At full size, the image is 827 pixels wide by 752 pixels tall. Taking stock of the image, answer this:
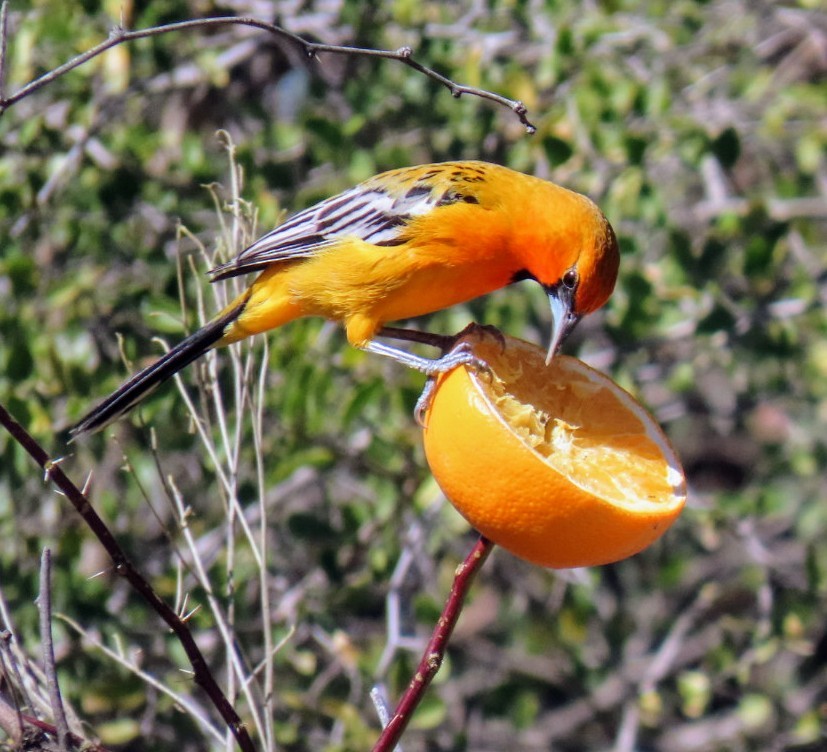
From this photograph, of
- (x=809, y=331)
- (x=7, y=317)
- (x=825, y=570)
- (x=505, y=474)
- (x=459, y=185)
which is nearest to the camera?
(x=505, y=474)

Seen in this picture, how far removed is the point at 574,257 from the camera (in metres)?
2.94

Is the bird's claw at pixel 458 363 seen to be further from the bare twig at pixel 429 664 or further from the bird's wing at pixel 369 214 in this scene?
the bird's wing at pixel 369 214

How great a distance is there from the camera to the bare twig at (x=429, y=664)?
1661 mm

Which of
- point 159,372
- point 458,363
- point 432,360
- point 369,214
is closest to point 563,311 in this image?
point 432,360

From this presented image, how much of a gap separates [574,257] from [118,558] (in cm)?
163

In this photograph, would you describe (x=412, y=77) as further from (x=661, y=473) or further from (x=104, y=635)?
(x=661, y=473)

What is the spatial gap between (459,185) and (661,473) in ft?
4.10

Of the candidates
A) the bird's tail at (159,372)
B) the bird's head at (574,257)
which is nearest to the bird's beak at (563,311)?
the bird's head at (574,257)

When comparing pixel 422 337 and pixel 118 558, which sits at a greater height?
pixel 118 558

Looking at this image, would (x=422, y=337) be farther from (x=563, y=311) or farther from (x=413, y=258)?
(x=563, y=311)

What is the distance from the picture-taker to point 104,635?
387cm

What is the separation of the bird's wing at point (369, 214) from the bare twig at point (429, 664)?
1517mm

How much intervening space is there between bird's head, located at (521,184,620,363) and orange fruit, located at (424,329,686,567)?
0.36 metres

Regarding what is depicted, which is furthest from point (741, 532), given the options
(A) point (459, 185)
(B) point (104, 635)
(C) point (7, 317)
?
(C) point (7, 317)
